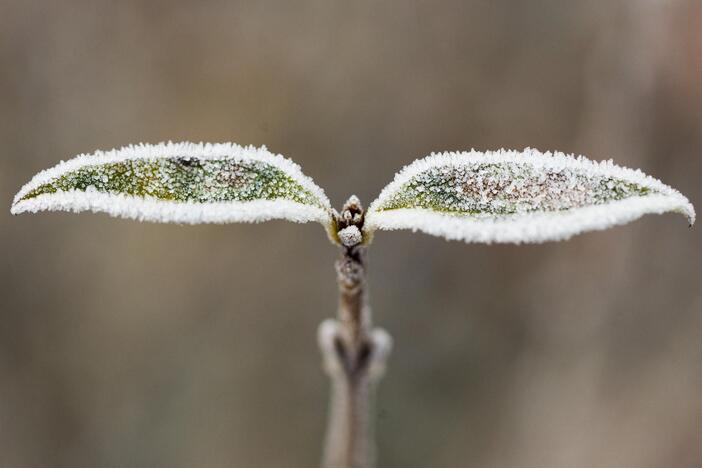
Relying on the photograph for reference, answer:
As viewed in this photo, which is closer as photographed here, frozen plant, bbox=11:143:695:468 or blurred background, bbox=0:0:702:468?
frozen plant, bbox=11:143:695:468

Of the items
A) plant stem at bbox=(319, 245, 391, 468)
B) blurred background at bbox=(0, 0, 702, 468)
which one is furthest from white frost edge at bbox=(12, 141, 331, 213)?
blurred background at bbox=(0, 0, 702, 468)

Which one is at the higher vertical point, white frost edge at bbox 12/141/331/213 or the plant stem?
white frost edge at bbox 12/141/331/213

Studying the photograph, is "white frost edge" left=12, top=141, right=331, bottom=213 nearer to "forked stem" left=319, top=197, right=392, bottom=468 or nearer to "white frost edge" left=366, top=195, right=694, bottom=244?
"forked stem" left=319, top=197, right=392, bottom=468

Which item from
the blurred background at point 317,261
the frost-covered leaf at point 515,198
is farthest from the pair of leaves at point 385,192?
the blurred background at point 317,261

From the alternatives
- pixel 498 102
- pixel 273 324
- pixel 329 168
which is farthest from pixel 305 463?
pixel 498 102

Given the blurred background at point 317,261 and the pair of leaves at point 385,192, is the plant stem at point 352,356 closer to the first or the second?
the pair of leaves at point 385,192

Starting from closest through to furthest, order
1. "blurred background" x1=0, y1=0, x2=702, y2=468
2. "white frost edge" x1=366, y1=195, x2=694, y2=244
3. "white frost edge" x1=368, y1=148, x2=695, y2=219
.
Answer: "white frost edge" x1=366, y1=195, x2=694, y2=244, "white frost edge" x1=368, y1=148, x2=695, y2=219, "blurred background" x1=0, y1=0, x2=702, y2=468

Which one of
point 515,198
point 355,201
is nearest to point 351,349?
point 355,201
